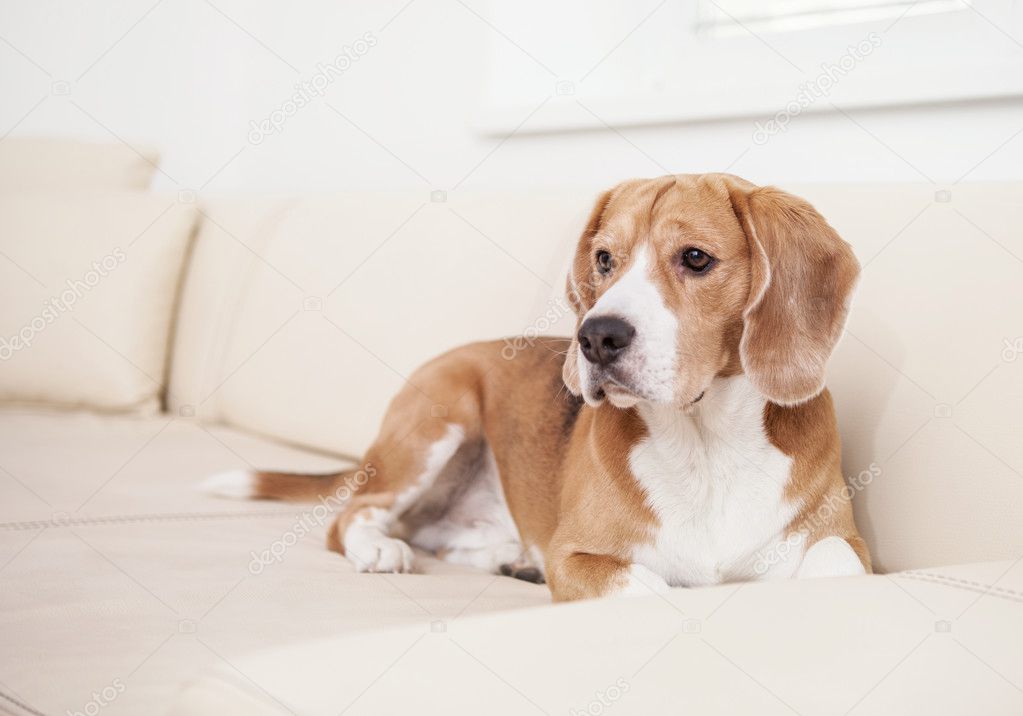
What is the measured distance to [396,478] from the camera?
83.4 inches

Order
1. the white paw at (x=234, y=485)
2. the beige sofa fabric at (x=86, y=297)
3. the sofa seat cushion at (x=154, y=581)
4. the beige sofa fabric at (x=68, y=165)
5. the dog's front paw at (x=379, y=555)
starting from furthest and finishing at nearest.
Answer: the beige sofa fabric at (x=68, y=165) < the beige sofa fabric at (x=86, y=297) < the white paw at (x=234, y=485) < the dog's front paw at (x=379, y=555) < the sofa seat cushion at (x=154, y=581)

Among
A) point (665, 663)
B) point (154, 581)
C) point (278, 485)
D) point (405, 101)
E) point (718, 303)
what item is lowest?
point (278, 485)

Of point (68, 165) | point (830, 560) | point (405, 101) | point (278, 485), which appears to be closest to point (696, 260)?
point (830, 560)

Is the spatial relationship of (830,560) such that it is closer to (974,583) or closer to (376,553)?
(974,583)

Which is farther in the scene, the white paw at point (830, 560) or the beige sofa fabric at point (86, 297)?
the beige sofa fabric at point (86, 297)

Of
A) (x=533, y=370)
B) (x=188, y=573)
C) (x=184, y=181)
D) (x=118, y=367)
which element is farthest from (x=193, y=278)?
(x=188, y=573)

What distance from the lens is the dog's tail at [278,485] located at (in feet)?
7.11

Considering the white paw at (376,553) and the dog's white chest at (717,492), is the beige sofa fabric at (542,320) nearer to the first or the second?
the dog's white chest at (717,492)

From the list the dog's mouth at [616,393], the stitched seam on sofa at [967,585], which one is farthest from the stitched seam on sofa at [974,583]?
the dog's mouth at [616,393]

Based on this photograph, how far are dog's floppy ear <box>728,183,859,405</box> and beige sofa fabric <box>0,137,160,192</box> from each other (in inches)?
96.8

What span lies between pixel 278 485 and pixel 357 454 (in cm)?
37

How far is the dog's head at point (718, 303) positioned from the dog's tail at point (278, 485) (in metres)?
0.82

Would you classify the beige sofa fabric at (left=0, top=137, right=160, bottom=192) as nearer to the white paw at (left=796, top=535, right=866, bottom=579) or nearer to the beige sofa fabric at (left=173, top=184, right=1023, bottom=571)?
the beige sofa fabric at (left=173, top=184, right=1023, bottom=571)

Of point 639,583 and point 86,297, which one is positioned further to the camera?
point 86,297
